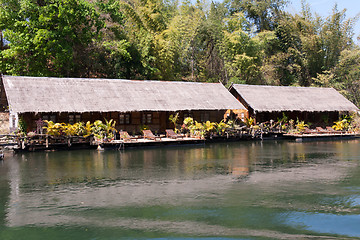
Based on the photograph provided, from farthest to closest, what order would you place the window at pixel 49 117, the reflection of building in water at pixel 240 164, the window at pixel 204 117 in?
the window at pixel 204 117, the window at pixel 49 117, the reflection of building in water at pixel 240 164

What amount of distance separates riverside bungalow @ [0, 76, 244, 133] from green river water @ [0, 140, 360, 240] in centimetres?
520

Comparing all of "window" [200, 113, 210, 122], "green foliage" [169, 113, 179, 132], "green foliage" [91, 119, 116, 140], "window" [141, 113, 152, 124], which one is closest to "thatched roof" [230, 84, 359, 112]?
"window" [200, 113, 210, 122]

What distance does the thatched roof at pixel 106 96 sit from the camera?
23531 millimetres

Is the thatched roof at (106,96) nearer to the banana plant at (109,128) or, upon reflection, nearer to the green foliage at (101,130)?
the banana plant at (109,128)

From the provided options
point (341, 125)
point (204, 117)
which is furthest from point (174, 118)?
point (341, 125)

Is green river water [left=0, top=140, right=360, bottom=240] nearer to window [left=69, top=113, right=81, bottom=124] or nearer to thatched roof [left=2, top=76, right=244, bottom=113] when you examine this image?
thatched roof [left=2, top=76, right=244, bottom=113]

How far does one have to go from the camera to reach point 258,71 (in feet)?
154

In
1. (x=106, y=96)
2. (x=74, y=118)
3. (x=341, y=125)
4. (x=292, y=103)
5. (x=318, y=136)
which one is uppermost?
(x=106, y=96)

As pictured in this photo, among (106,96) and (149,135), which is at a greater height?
(106,96)

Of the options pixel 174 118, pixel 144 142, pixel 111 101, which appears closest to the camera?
pixel 144 142

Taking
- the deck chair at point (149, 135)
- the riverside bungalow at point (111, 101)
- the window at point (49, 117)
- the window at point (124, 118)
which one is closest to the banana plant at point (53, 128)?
the riverside bungalow at point (111, 101)

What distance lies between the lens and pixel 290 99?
33.8 m

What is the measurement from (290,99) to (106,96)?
56.6 feet

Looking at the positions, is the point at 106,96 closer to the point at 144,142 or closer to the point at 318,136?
the point at 144,142
